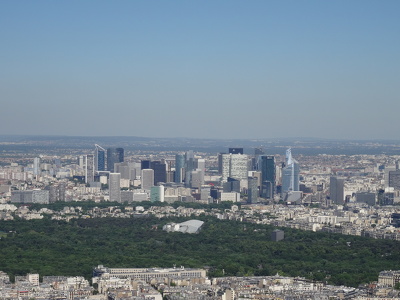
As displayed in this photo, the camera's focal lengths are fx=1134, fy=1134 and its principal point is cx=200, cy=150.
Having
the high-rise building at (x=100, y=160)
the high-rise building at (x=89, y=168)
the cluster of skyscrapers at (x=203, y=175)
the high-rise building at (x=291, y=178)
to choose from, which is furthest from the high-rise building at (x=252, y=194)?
the high-rise building at (x=100, y=160)

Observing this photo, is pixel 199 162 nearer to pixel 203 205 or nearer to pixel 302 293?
pixel 203 205

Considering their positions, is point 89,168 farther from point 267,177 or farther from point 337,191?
point 337,191

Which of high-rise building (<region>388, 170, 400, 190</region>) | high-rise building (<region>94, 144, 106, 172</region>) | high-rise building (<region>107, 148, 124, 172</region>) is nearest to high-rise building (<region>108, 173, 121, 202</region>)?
high-rise building (<region>388, 170, 400, 190</region>)

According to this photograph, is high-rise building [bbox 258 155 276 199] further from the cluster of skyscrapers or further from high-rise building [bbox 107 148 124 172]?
high-rise building [bbox 107 148 124 172]

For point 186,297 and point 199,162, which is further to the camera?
point 199,162

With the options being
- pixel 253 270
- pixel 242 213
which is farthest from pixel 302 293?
pixel 242 213

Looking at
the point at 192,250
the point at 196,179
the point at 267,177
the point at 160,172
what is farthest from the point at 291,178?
the point at 192,250

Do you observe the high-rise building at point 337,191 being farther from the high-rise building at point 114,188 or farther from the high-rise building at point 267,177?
the high-rise building at point 114,188
